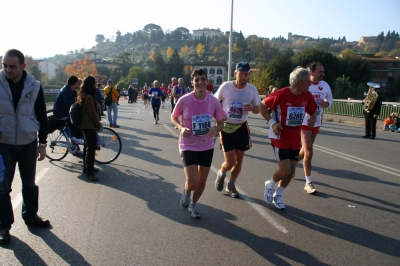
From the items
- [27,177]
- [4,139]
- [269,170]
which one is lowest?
[269,170]

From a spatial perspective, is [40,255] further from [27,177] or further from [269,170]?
[269,170]

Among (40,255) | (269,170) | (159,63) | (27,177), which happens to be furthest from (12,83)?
(159,63)

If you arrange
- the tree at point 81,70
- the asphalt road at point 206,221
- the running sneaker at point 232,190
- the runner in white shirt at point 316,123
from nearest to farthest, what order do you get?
the asphalt road at point 206,221
the running sneaker at point 232,190
the runner in white shirt at point 316,123
the tree at point 81,70

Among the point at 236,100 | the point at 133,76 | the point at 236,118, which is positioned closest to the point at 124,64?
the point at 133,76

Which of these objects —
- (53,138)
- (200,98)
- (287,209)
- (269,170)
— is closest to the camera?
(200,98)

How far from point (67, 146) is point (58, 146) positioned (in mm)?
214

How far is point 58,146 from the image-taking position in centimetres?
837

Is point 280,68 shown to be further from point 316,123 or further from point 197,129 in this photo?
point 197,129

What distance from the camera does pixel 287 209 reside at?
5305mm

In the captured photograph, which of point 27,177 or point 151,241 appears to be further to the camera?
point 27,177

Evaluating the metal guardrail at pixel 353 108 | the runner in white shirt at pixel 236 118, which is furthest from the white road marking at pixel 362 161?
the metal guardrail at pixel 353 108

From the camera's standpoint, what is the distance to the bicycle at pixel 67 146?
8.29 metres

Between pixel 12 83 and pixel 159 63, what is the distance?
119 m

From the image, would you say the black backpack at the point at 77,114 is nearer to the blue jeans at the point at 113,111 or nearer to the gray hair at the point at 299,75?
the gray hair at the point at 299,75
